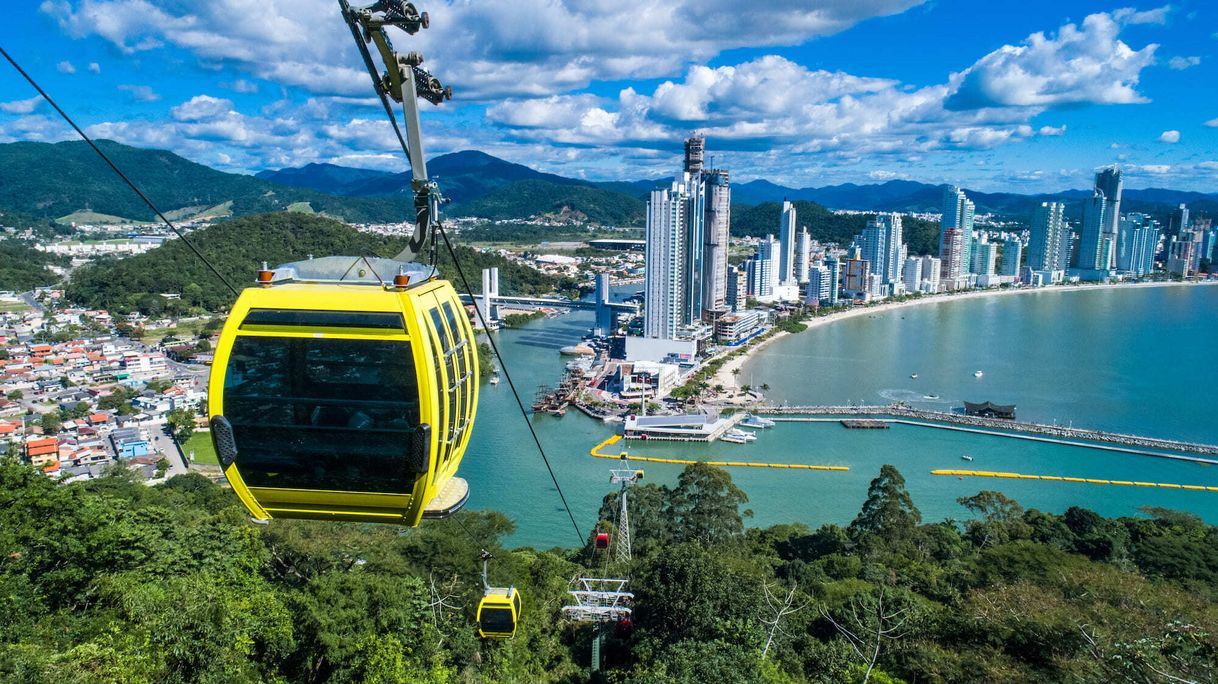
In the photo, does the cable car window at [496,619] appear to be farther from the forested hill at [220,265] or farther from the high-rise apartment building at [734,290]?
the high-rise apartment building at [734,290]

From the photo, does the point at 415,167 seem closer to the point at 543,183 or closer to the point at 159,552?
the point at 159,552

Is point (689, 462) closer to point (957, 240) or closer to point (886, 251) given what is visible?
point (886, 251)

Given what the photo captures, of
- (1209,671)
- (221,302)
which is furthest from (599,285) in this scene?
(1209,671)

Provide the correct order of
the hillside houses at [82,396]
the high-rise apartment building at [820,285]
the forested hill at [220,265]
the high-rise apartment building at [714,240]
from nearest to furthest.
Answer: the hillside houses at [82,396] → the high-rise apartment building at [714,240] → the forested hill at [220,265] → the high-rise apartment building at [820,285]

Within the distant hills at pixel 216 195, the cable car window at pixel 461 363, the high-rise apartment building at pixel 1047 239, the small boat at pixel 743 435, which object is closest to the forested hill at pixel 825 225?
the distant hills at pixel 216 195

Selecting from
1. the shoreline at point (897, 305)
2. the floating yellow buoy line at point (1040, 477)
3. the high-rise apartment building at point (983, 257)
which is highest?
the high-rise apartment building at point (983, 257)

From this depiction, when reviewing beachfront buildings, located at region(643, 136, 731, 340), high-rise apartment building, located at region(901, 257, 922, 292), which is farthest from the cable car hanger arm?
high-rise apartment building, located at region(901, 257, 922, 292)
